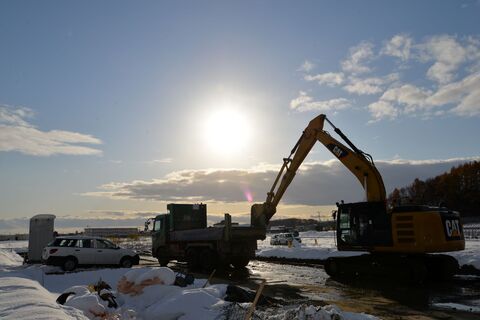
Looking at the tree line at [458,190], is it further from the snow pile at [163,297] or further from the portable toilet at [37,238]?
the snow pile at [163,297]

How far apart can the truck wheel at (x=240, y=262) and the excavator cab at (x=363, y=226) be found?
531 cm

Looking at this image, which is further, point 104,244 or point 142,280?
point 104,244

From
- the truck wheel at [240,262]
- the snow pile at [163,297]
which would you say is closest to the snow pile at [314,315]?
the snow pile at [163,297]

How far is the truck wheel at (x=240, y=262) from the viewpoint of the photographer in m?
21.1

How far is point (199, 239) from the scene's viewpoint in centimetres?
2128

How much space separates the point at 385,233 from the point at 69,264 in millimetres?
14558

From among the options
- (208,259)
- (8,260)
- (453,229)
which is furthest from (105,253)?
(453,229)

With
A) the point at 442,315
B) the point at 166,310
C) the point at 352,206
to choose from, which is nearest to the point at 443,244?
the point at 352,206

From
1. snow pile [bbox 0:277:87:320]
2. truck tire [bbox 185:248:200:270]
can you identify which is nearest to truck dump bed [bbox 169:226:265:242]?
truck tire [bbox 185:248:200:270]

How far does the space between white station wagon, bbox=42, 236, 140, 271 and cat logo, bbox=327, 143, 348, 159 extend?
11.8 m

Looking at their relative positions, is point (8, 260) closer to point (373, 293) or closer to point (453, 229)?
point (373, 293)

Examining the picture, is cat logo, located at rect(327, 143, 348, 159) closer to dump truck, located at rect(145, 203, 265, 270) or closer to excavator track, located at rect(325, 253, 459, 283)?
excavator track, located at rect(325, 253, 459, 283)

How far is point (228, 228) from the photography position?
19938 millimetres

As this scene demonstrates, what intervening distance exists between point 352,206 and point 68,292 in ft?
35.8
